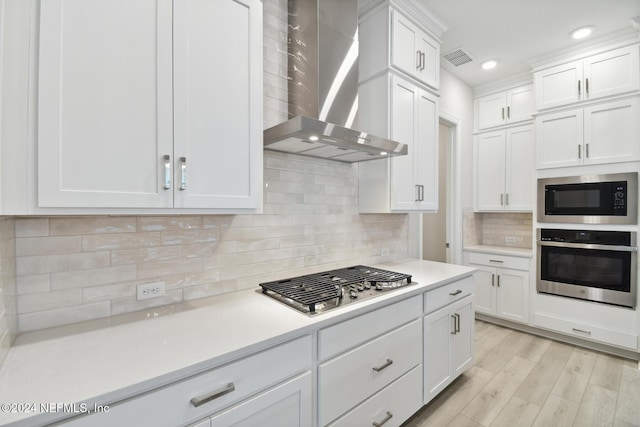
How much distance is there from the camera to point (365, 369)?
5.00 ft

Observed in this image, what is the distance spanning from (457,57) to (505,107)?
39.8 inches

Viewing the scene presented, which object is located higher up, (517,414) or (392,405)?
(392,405)

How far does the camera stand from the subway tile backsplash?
1196 mm

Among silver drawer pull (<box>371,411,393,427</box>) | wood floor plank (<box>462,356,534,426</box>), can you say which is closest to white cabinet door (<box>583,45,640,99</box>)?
wood floor plank (<box>462,356,534,426</box>)

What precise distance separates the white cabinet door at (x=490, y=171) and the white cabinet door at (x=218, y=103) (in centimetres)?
336

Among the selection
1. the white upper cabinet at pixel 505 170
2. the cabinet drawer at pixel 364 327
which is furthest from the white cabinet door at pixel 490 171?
the cabinet drawer at pixel 364 327

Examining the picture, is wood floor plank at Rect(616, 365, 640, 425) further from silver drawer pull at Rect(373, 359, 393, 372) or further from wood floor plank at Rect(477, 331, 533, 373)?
silver drawer pull at Rect(373, 359, 393, 372)

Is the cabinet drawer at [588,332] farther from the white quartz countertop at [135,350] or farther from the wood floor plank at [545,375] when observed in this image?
the white quartz countertop at [135,350]

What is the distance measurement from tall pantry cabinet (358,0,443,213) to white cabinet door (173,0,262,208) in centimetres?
111

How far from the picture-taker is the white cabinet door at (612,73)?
2.68 meters

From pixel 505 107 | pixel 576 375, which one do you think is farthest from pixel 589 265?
pixel 505 107

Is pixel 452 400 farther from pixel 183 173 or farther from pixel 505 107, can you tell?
pixel 505 107

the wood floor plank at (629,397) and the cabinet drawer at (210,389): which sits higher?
the cabinet drawer at (210,389)

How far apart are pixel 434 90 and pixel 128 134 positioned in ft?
7.89
